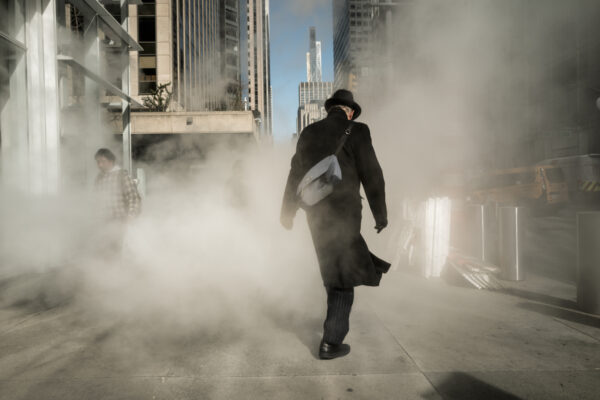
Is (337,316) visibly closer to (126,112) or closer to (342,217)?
(342,217)

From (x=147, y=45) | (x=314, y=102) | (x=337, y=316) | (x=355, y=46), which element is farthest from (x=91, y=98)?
(x=147, y=45)

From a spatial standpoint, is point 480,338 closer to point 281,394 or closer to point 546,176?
point 281,394

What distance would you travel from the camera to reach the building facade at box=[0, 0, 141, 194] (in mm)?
4223

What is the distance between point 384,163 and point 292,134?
6.29 feet

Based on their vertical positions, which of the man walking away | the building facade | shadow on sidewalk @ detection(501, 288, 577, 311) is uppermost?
the building facade

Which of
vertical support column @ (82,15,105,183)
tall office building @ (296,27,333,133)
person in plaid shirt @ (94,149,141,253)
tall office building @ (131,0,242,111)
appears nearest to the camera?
person in plaid shirt @ (94,149,141,253)

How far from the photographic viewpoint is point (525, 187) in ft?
36.5

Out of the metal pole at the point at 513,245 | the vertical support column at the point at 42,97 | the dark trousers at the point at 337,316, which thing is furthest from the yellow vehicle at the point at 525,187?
the vertical support column at the point at 42,97

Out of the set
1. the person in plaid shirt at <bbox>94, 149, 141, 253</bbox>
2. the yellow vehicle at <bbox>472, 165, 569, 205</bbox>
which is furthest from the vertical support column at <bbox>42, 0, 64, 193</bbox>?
the yellow vehicle at <bbox>472, 165, 569, 205</bbox>

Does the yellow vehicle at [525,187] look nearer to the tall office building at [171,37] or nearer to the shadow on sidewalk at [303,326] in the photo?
the shadow on sidewalk at [303,326]

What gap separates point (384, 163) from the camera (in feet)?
23.5

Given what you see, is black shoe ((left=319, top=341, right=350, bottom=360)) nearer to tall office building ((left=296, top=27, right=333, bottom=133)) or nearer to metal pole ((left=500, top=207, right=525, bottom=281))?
tall office building ((left=296, top=27, right=333, bottom=133))

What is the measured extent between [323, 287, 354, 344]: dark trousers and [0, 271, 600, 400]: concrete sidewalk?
123 mm

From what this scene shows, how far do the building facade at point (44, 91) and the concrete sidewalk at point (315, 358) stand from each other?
2.10 metres
